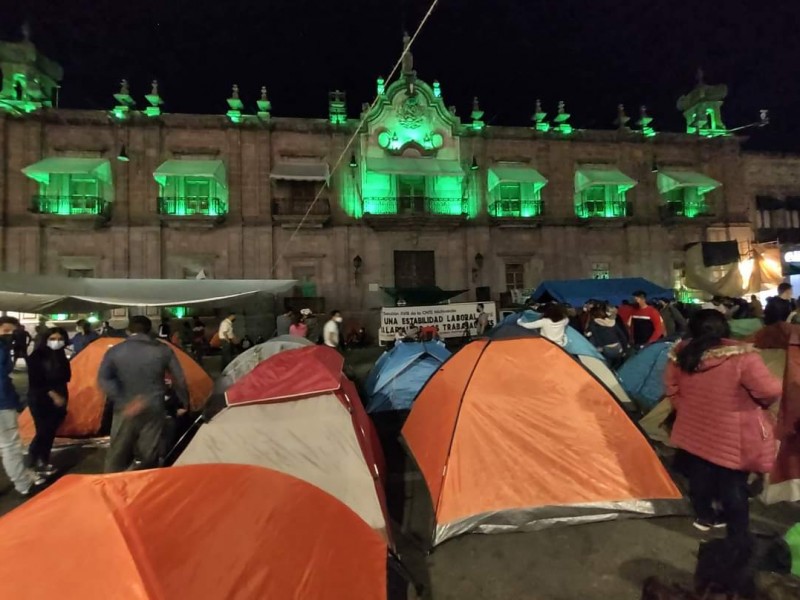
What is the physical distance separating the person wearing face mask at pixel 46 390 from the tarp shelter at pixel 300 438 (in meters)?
2.74

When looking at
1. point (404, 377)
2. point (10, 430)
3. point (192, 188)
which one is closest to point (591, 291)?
point (404, 377)

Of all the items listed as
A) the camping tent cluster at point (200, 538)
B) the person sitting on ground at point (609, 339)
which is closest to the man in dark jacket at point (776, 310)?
the person sitting on ground at point (609, 339)

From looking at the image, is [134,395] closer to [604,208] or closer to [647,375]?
[647,375]

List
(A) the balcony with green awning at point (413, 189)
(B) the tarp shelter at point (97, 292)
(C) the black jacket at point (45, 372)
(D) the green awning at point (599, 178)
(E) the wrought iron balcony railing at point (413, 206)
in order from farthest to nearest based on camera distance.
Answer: (D) the green awning at point (599, 178)
(E) the wrought iron balcony railing at point (413, 206)
(A) the balcony with green awning at point (413, 189)
(B) the tarp shelter at point (97, 292)
(C) the black jacket at point (45, 372)

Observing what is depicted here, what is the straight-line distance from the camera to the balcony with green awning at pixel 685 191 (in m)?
21.1

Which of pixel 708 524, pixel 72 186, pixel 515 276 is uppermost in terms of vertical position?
pixel 72 186

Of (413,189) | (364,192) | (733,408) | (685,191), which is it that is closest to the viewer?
(733,408)

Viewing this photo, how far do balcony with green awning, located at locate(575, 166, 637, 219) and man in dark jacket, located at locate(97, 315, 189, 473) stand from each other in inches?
809

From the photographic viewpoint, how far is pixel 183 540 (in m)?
1.86

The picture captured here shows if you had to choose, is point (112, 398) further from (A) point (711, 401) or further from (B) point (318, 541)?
(A) point (711, 401)

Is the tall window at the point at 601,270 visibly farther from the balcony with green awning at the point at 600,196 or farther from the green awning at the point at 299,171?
the green awning at the point at 299,171

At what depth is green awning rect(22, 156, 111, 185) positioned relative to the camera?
55.1ft

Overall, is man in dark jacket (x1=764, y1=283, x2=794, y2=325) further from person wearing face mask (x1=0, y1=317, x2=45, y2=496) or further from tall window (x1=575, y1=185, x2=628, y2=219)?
tall window (x1=575, y1=185, x2=628, y2=219)

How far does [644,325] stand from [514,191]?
14.0 m
